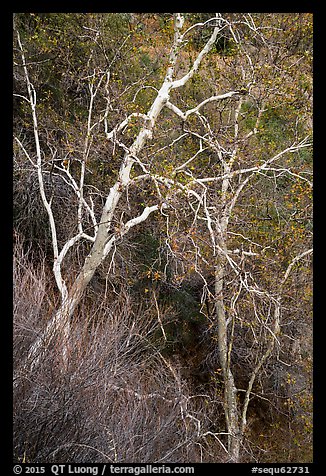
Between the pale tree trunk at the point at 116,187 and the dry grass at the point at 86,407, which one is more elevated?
the pale tree trunk at the point at 116,187

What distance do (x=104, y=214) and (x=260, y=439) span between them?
6710 mm

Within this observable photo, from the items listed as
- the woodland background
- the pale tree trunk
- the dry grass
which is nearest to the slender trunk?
the woodland background

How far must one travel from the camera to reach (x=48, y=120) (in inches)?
453

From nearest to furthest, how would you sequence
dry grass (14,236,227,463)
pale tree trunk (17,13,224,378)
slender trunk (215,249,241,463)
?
dry grass (14,236,227,463) < slender trunk (215,249,241,463) < pale tree trunk (17,13,224,378)

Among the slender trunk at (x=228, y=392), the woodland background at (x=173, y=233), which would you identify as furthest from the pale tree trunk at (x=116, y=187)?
the slender trunk at (x=228, y=392)

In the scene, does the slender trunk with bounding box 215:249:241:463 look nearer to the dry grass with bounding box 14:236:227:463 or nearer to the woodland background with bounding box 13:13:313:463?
the woodland background with bounding box 13:13:313:463

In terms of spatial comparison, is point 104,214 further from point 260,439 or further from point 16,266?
point 260,439

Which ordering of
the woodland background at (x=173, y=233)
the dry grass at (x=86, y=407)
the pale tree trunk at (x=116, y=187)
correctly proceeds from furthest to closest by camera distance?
the pale tree trunk at (x=116, y=187) < the woodland background at (x=173, y=233) < the dry grass at (x=86, y=407)

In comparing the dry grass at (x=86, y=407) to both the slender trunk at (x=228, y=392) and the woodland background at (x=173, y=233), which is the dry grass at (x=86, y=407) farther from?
the slender trunk at (x=228, y=392)

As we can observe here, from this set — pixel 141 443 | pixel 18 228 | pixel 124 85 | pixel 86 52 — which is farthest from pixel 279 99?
pixel 141 443

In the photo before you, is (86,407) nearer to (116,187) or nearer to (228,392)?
(228,392)

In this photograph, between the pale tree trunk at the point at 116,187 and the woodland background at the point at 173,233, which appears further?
the pale tree trunk at the point at 116,187

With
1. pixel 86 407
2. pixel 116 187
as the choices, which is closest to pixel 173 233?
pixel 116 187

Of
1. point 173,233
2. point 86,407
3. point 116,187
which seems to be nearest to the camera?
point 86,407
